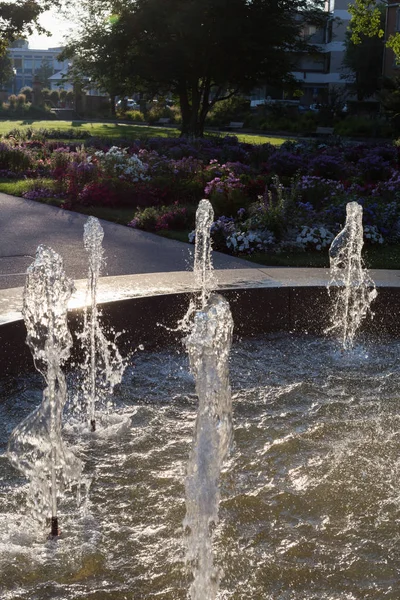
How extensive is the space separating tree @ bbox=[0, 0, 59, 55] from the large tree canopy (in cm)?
252

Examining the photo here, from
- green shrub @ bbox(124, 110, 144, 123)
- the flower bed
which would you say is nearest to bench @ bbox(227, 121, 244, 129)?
green shrub @ bbox(124, 110, 144, 123)

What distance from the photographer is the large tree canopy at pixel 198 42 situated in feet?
100

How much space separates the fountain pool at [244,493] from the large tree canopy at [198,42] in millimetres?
25825

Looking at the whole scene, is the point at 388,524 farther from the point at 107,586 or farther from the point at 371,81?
the point at 371,81

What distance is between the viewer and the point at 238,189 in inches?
492

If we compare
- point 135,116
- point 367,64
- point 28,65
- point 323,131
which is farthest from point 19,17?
point 28,65

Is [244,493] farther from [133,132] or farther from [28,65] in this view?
[28,65]

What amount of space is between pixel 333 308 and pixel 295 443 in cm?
219

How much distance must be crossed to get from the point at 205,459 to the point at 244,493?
81 cm

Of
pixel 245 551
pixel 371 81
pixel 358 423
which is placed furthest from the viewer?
pixel 371 81

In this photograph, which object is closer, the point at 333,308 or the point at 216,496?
the point at 216,496

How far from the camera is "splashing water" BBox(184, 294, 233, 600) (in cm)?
330

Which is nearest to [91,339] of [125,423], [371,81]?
[125,423]

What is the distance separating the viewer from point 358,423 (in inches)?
201
